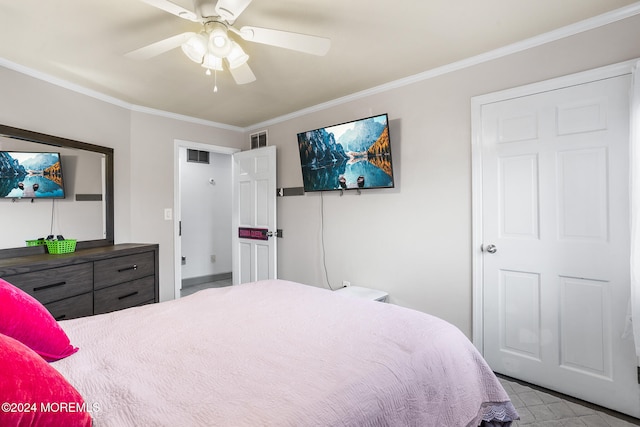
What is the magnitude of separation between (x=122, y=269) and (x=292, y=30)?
2.40 meters

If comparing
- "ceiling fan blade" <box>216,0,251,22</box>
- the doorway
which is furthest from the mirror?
"ceiling fan blade" <box>216,0,251,22</box>

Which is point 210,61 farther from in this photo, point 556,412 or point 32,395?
point 556,412

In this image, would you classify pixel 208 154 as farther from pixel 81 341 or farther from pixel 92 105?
pixel 81 341

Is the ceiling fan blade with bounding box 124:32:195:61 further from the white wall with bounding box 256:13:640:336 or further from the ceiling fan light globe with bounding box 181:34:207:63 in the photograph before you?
the white wall with bounding box 256:13:640:336

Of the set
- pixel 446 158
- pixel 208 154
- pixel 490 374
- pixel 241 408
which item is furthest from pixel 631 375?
pixel 208 154

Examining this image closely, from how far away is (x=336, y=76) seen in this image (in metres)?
2.84

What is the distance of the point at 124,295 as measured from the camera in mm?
2836

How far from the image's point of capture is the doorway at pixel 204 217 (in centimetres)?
526

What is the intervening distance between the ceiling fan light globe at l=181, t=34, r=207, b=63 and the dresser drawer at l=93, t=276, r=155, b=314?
2013 mm

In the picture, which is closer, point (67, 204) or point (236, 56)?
point (236, 56)

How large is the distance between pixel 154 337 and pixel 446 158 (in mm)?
2411

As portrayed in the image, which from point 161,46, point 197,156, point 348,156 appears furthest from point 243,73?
point 197,156

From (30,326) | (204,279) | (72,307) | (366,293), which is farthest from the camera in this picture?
(204,279)

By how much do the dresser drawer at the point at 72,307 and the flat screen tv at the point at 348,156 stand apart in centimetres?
221
